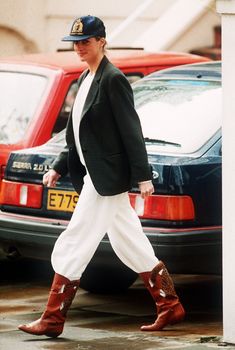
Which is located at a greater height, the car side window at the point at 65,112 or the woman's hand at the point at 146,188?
the car side window at the point at 65,112

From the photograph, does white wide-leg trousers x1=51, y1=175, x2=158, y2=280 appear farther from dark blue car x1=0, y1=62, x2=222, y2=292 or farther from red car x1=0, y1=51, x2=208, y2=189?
red car x1=0, y1=51, x2=208, y2=189

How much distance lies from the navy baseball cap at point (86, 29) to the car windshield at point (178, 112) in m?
1.08

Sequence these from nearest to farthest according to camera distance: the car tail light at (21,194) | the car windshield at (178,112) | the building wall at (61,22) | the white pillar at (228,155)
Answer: the white pillar at (228,155) < the car windshield at (178,112) < the car tail light at (21,194) < the building wall at (61,22)

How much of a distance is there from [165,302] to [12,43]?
32.8ft

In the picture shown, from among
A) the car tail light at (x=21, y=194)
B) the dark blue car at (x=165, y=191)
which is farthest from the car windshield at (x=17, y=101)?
the car tail light at (x=21, y=194)

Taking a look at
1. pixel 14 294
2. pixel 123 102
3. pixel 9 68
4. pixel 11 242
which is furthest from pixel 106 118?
pixel 9 68

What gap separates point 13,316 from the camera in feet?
30.3

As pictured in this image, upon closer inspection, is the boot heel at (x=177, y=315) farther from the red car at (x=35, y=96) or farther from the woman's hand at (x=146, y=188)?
the red car at (x=35, y=96)

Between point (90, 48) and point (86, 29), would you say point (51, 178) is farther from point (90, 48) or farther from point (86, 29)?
point (86, 29)

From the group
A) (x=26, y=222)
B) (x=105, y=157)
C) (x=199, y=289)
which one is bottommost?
(x=199, y=289)

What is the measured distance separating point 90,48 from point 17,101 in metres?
2.75

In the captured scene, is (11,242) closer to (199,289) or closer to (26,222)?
(26,222)

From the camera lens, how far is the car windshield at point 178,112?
30.1 feet

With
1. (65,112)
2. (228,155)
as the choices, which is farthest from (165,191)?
(65,112)
